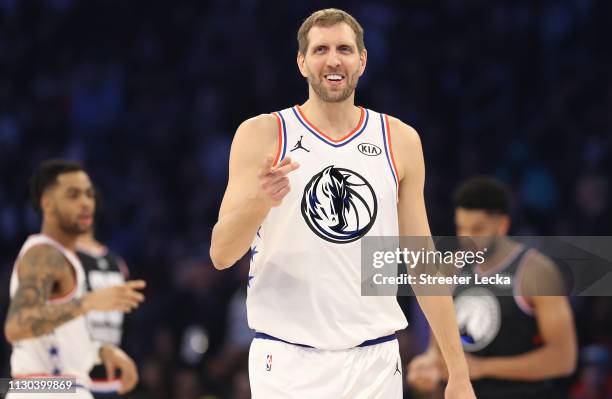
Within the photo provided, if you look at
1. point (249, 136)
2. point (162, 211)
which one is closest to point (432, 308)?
point (249, 136)

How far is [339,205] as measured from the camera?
15.2 ft

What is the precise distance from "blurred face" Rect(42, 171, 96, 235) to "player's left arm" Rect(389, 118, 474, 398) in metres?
2.72

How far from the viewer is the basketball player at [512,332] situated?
6512 millimetres

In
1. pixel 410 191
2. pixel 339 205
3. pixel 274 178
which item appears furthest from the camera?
pixel 410 191

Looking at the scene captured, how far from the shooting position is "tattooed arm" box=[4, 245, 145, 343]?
5.88m

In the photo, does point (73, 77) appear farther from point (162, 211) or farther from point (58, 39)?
point (162, 211)

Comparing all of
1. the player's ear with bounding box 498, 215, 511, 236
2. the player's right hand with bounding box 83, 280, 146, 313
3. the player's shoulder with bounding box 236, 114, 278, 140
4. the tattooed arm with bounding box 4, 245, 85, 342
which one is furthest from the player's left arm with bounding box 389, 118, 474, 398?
the tattooed arm with bounding box 4, 245, 85, 342

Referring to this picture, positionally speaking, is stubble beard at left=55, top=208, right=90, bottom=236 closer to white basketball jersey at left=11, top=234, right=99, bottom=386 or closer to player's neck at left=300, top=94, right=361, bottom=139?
white basketball jersey at left=11, top=234, right=99, bottom=386

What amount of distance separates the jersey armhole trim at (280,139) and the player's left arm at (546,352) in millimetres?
2565

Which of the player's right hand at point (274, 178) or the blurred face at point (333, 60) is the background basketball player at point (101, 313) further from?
the player's right hand at point (274, 178)

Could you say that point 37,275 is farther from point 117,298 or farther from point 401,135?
point 401,135

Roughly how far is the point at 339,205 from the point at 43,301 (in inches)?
100

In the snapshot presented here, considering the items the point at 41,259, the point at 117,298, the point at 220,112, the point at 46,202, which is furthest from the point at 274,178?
the point at 220,112

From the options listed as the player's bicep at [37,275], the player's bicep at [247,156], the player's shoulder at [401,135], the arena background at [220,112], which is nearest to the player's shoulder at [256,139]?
the player's bicep at [247,156]
